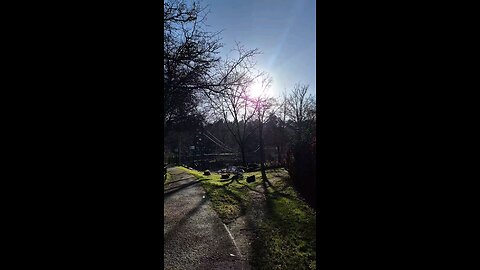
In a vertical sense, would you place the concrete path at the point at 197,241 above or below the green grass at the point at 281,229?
below

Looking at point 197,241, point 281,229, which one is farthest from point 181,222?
point 281,229

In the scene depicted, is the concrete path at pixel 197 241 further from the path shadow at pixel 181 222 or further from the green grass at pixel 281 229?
the green grass at pixel 281 229

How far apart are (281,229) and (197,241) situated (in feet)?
6.50

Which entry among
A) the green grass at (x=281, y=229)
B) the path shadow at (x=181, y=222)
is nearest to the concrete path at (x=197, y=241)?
the path shadow at (x=181, y=222)

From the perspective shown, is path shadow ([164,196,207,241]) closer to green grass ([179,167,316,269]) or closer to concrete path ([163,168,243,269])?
concrete path ([163,168,243,269])

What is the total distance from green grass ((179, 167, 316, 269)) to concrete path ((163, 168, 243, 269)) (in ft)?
1.47

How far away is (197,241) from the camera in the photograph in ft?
17.4

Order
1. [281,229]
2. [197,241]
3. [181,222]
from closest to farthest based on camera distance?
[197,241], [281,229], [181,222]

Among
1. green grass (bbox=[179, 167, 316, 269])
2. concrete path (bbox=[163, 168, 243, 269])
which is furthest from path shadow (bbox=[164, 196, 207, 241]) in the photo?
green grass (bbox=[179, 167, 316, 269])

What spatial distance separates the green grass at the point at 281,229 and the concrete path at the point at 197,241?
0.45m

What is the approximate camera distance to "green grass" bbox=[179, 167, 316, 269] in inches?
168

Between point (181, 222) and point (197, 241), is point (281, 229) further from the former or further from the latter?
point (181, 222)

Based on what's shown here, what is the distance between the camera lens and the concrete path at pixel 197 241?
4309mm
